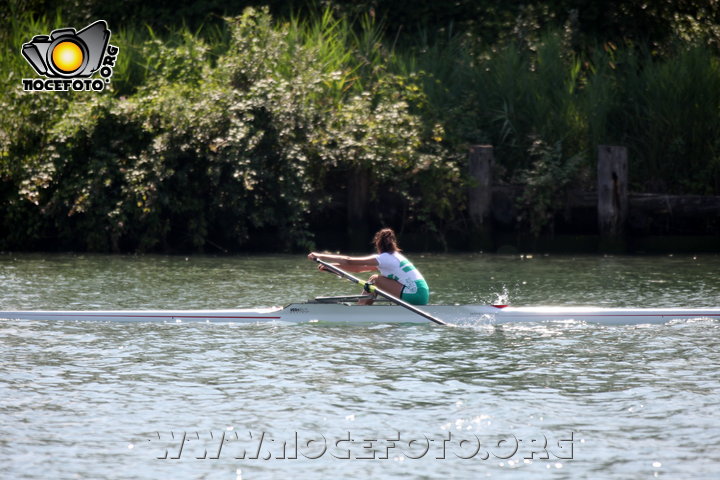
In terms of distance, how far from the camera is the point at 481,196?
74.6 ft

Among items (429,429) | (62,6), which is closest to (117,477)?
(429,429)

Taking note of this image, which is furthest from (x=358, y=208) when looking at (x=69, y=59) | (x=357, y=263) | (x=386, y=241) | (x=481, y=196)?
(x=386, y=241)

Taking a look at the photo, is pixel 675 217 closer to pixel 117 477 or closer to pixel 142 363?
pixel 142 363

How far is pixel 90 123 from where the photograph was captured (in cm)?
2300

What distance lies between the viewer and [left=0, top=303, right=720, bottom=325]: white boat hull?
13.3 meters

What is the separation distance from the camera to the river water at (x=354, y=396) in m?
7.70

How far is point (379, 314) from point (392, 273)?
2.19 ft

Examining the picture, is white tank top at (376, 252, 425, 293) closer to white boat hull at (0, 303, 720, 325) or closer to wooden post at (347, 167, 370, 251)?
white boat hull at (0, 303, 720, 325)

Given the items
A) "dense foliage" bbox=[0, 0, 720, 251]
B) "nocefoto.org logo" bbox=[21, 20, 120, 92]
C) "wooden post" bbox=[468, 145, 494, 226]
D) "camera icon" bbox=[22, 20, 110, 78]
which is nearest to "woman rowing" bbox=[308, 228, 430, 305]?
"dense foliage" bbox=[0, 0, 720, 251]

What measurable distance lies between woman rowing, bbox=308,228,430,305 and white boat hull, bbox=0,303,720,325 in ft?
1.18

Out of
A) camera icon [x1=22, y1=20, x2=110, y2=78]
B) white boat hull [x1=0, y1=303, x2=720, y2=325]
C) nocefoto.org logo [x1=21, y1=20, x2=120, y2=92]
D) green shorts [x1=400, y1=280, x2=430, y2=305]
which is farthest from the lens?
camera icon [x1=22, y1=20, x2=110, y2=78]

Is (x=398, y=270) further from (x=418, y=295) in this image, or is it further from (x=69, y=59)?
(x=69, y=59)

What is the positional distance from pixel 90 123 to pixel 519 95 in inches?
371

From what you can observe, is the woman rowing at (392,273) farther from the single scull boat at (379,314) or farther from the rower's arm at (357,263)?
the single scull boat at (379,314)
